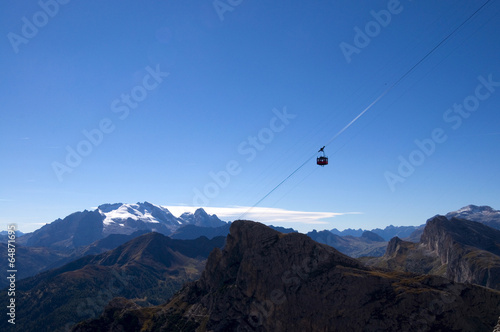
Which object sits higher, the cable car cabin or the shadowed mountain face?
the cable car cabin

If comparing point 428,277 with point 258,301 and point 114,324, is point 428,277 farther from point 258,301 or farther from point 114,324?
point 114,324

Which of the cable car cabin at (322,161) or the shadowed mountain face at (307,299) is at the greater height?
the cable car cabin at (322,161)

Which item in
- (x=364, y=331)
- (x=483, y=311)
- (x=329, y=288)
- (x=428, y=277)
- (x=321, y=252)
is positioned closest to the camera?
(x=483, y=311)

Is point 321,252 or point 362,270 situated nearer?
point 362,270

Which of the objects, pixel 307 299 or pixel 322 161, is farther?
pixel 307 299

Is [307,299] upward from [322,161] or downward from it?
downward

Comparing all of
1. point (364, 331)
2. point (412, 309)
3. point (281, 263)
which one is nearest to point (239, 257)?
point (281, 263)

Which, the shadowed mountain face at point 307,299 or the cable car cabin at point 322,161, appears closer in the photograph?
the cable car cabin at point 322,161

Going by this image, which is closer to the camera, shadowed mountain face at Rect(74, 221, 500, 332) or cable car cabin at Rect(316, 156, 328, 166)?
cable car cabin at Rect(316, 156, 328, 166)
